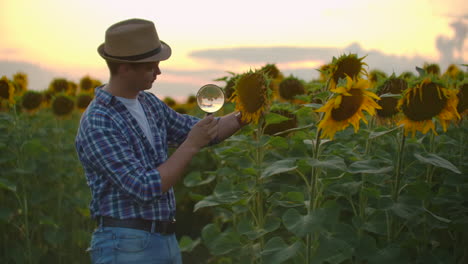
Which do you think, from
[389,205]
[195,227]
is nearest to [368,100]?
[389,205]

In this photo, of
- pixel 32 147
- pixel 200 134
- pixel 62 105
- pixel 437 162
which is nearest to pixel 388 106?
pixel 437 162

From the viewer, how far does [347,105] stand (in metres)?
2.67

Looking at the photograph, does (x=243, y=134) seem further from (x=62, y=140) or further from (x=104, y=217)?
(x=62, y=140)

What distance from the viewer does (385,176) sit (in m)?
3.52

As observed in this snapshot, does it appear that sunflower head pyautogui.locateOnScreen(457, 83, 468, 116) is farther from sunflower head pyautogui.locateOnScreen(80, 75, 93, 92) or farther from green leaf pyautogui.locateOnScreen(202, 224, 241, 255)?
sunflower head pyautogui.locateOnScreen(80, 75, 93, 92)

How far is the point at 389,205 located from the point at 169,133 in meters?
1.44

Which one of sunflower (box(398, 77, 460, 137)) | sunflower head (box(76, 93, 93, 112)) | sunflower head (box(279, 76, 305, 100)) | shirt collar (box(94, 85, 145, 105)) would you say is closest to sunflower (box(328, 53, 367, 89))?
sunflower (box(398, 77, 460, 137))

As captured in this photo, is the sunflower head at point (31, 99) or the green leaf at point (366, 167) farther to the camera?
the sunflower head at point (31, 99)

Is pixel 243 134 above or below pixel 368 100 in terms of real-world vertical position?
below

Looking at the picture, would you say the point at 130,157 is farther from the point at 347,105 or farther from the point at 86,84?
the point at 86,84

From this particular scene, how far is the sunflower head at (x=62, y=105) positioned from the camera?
23.2ft

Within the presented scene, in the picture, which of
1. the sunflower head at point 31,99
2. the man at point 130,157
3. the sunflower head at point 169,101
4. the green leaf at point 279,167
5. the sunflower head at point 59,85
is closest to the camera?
the man at point 130,157

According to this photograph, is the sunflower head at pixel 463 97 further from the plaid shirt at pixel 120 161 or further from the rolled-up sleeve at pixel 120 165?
the rolled-up sleeve at pixel 120 165

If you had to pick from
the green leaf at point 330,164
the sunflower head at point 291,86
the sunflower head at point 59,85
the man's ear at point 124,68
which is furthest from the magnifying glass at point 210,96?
the sunflower head at point 59,85
